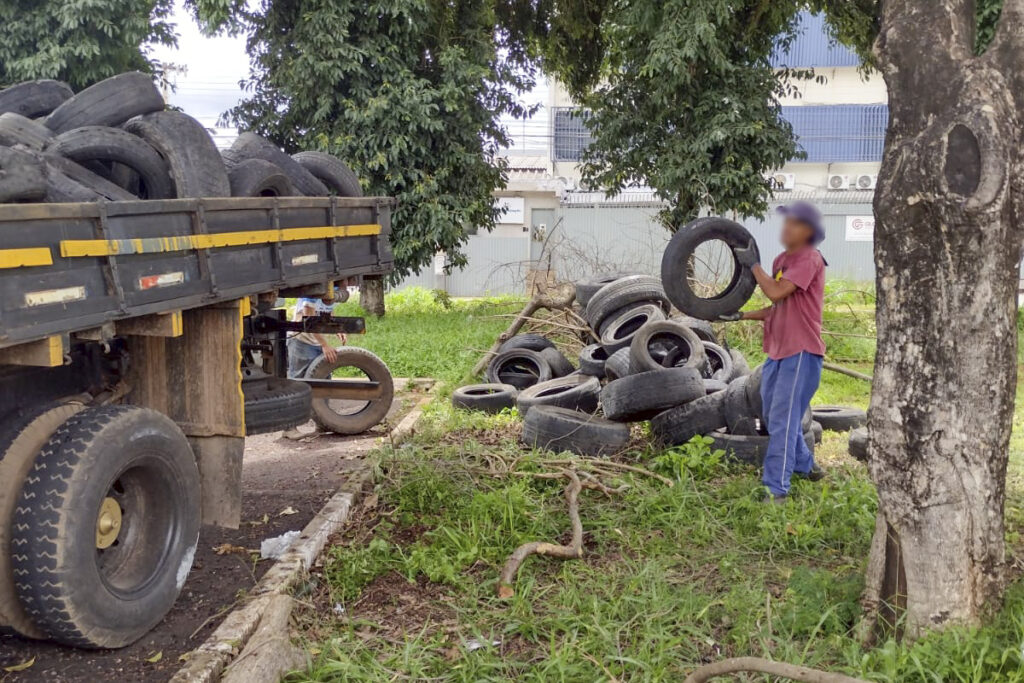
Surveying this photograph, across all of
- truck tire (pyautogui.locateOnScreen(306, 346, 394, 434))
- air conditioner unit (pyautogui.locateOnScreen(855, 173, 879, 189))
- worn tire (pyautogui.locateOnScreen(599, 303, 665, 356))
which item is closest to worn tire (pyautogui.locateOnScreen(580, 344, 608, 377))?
worn tire (pyautogui.locateOnScreen(599, 303, 665, 356))

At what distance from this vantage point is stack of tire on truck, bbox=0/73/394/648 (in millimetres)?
3629

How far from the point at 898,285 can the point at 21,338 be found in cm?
343

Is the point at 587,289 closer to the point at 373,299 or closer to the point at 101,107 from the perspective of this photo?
the point at 101,107

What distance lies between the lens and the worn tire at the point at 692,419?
21.6 feet

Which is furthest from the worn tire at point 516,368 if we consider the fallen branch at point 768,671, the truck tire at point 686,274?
the fallen branch at point 768,671

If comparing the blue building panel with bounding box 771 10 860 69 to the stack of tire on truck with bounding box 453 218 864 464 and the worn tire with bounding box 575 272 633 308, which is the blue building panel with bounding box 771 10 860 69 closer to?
the worn tire with bounding box 575 272 633 308

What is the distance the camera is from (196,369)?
5.02m

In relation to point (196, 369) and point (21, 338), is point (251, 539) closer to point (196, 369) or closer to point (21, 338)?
point (196, 369)

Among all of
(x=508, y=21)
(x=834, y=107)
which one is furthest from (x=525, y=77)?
(x=834, y=107)

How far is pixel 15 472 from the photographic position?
3.77 m

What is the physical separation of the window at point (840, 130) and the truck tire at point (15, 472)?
1327 inches

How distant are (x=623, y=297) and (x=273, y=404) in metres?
4.57

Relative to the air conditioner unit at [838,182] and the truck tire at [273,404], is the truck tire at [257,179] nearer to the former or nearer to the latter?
the truck tire at [273,404]

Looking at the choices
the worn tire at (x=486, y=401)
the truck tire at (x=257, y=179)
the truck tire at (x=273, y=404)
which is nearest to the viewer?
the truck tire at (x=257, y=179)
